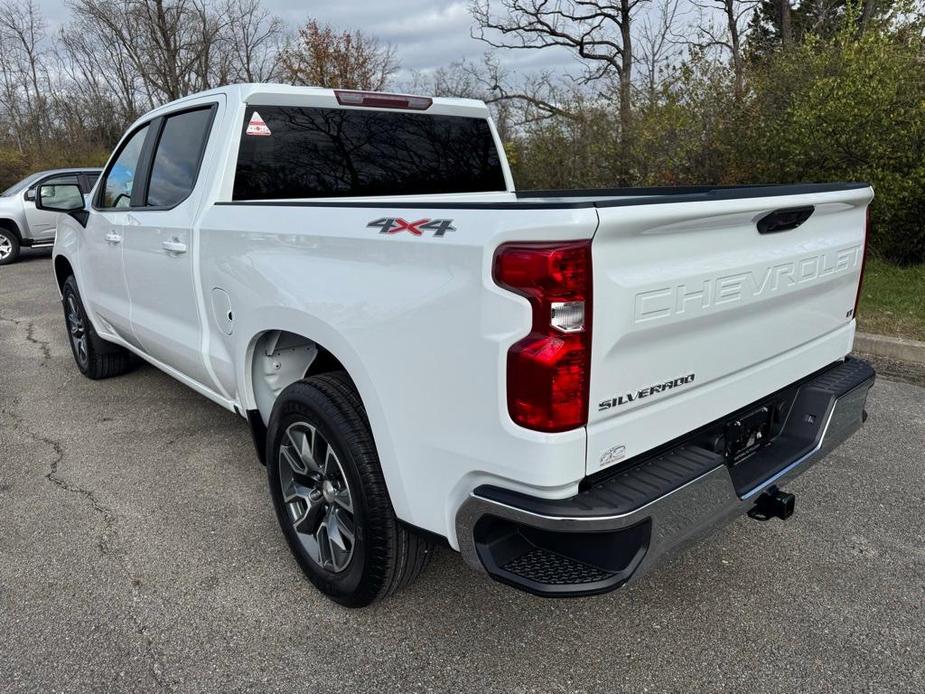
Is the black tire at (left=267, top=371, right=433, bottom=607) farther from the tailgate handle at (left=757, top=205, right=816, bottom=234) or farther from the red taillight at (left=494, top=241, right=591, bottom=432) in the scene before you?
the tailgate handle at (left=757, top=205, right=816, bottom=234)

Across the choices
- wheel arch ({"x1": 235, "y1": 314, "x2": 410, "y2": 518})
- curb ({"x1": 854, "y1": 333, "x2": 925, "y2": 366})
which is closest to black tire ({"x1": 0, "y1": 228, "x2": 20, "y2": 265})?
wheel arch ({"x1": 235, "y1": 314, "x2": 410, "y2": 518})

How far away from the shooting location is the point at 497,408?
1.85 metres

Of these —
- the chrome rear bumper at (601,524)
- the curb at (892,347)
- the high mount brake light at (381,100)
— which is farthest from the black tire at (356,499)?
the curb at (892,347)

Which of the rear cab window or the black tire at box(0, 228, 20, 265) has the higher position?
the rear cab window

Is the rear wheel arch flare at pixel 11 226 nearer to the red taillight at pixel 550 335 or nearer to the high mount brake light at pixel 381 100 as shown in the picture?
the high mount brake light at pixel 381 100

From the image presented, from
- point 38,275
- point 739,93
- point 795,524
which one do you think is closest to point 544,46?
point 739,93

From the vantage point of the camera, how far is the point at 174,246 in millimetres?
3479

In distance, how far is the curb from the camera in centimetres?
534

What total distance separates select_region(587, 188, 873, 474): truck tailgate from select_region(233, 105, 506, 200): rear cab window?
2069 mm

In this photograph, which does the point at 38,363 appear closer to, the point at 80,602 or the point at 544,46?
the point at 80,602

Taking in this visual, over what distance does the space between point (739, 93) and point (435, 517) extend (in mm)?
9647

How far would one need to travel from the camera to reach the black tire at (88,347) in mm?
5488

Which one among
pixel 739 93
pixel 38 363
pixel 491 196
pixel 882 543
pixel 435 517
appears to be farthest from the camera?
pixel 739 93

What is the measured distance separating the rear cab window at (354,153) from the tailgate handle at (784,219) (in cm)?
207
